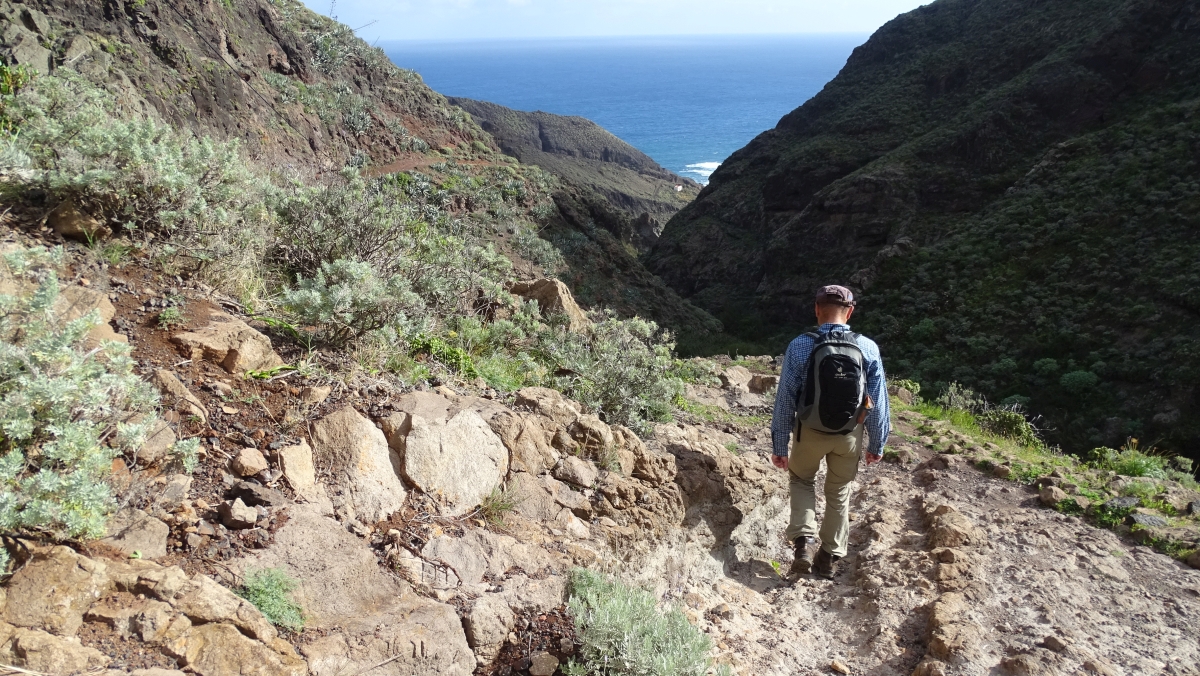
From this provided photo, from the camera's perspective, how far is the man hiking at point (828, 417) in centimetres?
312

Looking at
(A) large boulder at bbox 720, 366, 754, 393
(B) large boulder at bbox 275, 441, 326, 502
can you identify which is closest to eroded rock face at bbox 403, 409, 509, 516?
(B) large boulder at bbox 275, 441, 326, 502

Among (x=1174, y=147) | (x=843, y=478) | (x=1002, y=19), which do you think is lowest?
(x=843, y=478)

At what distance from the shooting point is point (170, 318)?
2.78 meters

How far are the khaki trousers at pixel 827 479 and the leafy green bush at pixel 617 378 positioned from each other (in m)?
1.09

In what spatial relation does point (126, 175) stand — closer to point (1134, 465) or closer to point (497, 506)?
point (497, 506)

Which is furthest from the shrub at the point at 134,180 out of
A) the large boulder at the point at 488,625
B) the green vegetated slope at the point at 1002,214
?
the green vegetated slope at the point at 1002,214

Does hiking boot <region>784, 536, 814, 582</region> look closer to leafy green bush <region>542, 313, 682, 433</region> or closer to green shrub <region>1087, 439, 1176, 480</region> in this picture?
leafy green bush <region>542, 313, 682, 433</region>

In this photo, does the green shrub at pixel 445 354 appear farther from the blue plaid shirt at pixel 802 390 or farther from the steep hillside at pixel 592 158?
the steep hillside at pixel 592 158

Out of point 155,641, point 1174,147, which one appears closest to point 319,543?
point 155,641

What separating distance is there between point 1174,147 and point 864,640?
20.7 m

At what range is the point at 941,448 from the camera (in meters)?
5.86

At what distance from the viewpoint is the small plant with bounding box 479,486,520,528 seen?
2762mm

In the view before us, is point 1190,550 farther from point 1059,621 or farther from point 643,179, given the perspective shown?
point 643,179

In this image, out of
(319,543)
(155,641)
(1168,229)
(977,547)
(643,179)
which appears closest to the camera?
(155,641)
